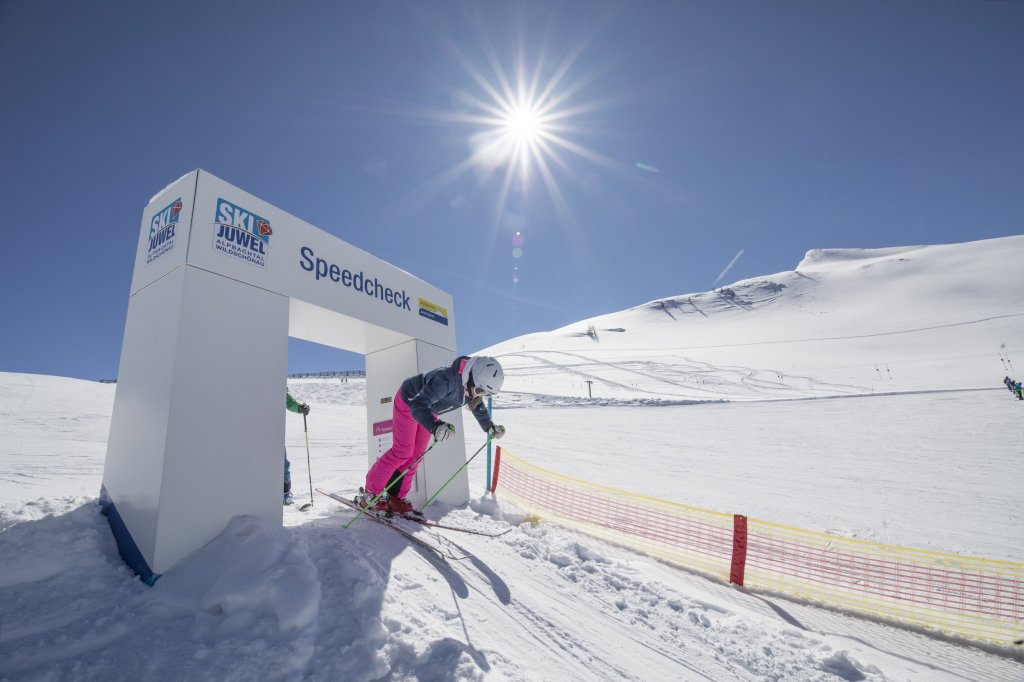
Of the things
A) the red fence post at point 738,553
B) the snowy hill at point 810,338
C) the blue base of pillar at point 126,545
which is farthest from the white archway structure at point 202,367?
the snowy hill at point 810,338

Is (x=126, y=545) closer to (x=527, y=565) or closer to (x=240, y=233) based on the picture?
(x=240, y=233)

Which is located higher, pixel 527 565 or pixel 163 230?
pixel 163 230

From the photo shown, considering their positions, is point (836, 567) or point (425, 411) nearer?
point (425, 411)

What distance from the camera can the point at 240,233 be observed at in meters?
4.04

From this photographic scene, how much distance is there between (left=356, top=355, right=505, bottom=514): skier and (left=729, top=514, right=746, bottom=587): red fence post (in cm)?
295

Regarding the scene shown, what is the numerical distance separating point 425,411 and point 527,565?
1.90 meters

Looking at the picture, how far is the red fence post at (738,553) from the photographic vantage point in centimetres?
469

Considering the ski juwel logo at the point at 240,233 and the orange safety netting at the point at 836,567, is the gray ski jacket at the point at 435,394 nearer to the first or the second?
the ski juwel logo at the point at 240,233

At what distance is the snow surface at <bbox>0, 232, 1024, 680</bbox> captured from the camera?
7.74 feet

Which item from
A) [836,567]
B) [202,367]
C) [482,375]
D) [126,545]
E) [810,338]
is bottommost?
[836,567]

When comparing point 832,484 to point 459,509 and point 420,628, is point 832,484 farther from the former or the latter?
point 420,628

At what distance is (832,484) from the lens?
9797 mm

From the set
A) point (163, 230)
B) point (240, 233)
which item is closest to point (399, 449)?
point (240, 233)

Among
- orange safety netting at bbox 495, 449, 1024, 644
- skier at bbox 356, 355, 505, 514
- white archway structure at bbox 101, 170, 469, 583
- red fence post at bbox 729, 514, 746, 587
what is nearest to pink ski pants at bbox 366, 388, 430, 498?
skier at bbox 356, 355, 505, 514
